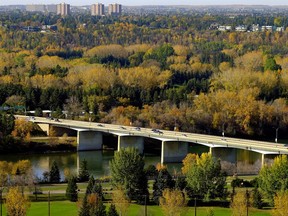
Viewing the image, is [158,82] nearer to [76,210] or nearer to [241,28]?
[76,210]

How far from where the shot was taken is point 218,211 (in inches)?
1214

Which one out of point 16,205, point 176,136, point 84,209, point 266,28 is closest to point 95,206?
point 84,209

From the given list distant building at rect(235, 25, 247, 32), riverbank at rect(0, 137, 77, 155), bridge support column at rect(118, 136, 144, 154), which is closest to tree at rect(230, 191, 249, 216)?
bridge support column at rect(118, 136, 144, 154)

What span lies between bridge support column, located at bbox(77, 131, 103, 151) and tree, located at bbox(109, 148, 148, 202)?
1386 centimetres

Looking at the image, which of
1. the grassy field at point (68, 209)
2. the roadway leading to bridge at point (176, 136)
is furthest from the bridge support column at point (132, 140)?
the grassy field at point (68, 209)

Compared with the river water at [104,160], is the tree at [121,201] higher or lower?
higher

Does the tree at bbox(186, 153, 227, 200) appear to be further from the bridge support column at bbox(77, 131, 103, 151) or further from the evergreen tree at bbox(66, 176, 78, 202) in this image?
the bridge support column at bbox(77, 131, 103, 151)

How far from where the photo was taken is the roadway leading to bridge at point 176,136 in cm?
4241

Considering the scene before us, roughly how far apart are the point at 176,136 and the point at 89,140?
19.8 feet

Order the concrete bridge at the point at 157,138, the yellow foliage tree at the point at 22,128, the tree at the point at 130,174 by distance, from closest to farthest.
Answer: the tree at the point at 130,174
the concrete bridge at the point at 157,138
the yellow foliage tree at the point at 22,128

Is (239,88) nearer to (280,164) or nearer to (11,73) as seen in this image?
(11,73)

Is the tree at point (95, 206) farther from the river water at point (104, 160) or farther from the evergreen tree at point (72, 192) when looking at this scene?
the river water at point (104, 160)

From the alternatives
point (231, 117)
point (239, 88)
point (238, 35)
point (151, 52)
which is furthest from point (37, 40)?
point (231, 117)

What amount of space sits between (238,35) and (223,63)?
29.1 m
